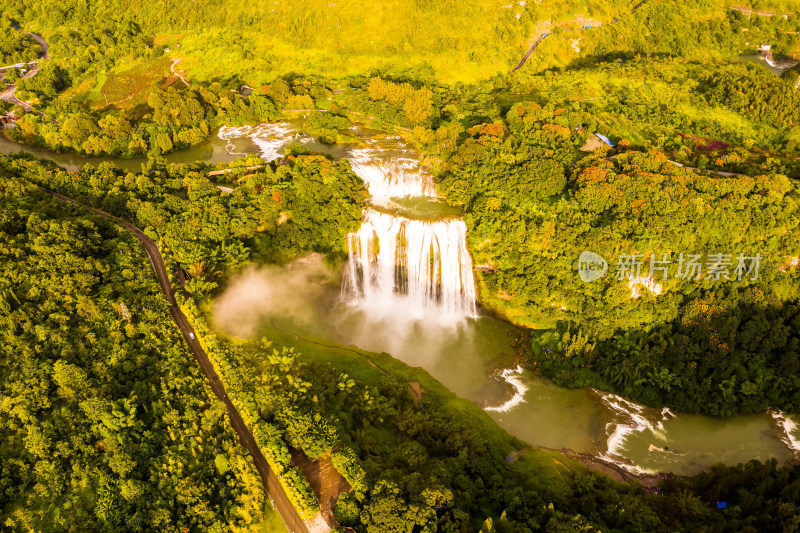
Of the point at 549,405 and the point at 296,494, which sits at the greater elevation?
the point at 296,494

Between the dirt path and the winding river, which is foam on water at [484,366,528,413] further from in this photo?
the dirt path

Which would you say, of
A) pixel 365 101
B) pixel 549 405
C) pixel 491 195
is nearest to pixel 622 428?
pixel 549 405

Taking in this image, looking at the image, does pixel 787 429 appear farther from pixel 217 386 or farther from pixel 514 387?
pixel 217 386

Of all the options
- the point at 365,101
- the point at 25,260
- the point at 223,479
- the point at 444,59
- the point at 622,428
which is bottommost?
the point at 622,428

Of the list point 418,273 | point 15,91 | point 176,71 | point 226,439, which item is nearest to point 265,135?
point 176,71

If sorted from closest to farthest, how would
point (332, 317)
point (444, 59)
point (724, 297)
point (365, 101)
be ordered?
point (724, 297) < point (332, 317) < point (365, 101) < point (444, 59)

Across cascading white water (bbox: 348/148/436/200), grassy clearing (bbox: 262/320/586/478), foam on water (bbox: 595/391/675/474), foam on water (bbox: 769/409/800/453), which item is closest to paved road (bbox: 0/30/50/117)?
cascading white water (bbox: 348/148/436/200)

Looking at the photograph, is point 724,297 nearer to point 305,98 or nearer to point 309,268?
point 309,268
